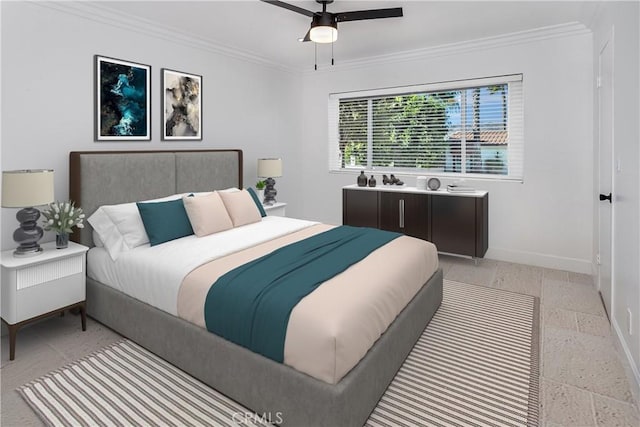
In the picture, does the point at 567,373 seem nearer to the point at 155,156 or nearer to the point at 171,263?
the point at 171,263

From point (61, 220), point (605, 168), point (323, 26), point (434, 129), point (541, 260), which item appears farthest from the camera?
Result: point (434, 129)

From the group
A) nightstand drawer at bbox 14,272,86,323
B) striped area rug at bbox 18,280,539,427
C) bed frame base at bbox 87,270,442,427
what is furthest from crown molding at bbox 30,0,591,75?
striped area rug at bbox 18,280,539,427

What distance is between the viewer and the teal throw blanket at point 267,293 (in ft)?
6.32

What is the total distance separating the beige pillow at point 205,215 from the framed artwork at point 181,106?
111cm

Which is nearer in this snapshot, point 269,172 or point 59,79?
point 59,79

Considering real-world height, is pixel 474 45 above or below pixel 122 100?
above

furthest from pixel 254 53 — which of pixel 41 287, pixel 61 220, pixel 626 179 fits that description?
pixel 626 179

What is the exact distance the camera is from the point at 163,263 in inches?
104

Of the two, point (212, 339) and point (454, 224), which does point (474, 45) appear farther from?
point (212, 339)

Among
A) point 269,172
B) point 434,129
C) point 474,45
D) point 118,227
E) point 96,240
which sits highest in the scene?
point 474,45

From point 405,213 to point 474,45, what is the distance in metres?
2.18

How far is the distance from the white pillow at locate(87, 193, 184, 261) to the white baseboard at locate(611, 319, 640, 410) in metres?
3.48

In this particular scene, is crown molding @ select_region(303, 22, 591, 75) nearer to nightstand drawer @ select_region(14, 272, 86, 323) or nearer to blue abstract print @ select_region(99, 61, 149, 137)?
blue abstract print @ select_region(99, 61, 149, 137)

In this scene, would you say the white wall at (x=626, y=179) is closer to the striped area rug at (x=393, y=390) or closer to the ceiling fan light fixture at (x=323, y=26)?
the striped area rug at (x=393, y=390)
